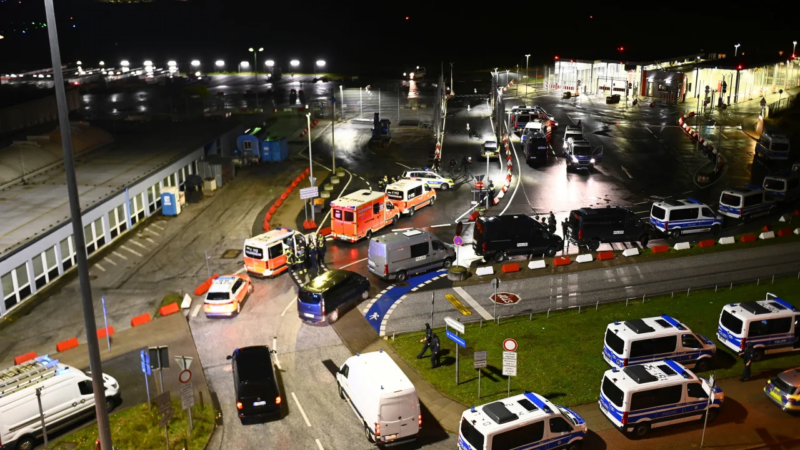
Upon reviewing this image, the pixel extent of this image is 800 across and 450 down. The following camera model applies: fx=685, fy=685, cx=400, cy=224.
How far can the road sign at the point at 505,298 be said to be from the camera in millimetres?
31359

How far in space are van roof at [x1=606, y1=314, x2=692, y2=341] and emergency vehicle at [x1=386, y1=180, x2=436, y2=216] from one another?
64.1 feet

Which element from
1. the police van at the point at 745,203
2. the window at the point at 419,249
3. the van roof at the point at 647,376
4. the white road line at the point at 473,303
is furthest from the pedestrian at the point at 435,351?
the police van at the point at 745,203

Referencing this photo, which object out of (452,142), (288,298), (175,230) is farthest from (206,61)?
(288,298)

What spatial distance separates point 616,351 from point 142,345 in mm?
18649

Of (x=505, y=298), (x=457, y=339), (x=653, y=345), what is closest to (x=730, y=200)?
(x=505, y=298)

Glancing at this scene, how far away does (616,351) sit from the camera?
80.9 feet

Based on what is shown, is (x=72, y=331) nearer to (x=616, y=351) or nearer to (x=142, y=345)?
(x=142, y=345)

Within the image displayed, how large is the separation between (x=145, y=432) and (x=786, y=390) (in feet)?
67.9

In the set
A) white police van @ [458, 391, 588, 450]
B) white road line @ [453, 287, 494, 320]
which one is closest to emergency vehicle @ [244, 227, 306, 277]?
white road line @ [453, 287, 494, 320]

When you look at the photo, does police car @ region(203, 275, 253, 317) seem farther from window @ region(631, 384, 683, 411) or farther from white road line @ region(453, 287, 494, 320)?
window @ region(631, 384, 683, 411)

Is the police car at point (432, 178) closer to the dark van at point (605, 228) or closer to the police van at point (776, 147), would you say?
the dark van at point (605, 228)

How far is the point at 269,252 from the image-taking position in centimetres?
3406

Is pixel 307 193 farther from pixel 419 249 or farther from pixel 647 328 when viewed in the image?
pixel 647 328

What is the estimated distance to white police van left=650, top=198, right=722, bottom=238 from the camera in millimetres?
38344
